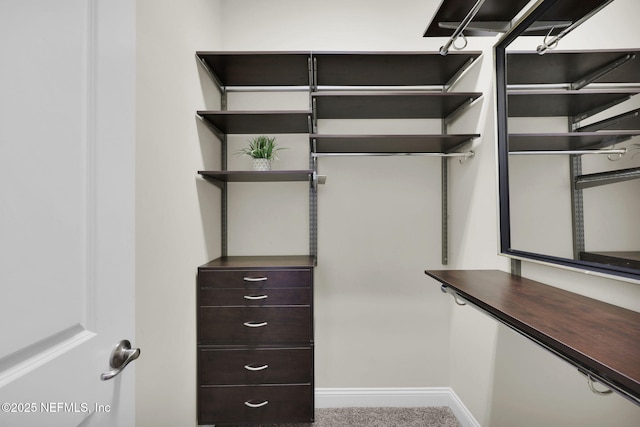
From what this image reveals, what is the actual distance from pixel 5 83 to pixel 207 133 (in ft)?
4.73

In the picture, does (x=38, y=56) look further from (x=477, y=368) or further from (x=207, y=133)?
(x=477, y=368)

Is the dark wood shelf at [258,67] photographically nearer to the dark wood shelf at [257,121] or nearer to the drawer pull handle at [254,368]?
the dark wood shelf at [257,121]

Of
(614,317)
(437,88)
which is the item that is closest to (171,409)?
(614,317)

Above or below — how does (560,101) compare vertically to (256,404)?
above

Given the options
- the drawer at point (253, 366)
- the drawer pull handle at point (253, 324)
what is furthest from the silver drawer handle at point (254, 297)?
the drawer at point (253, 366)

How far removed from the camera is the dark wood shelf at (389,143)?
169cm

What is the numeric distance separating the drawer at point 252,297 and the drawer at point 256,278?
0.03 m

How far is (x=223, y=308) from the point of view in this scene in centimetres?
169

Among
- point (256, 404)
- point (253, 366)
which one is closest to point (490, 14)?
point (253, 366)

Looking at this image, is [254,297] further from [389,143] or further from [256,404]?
[389,143]

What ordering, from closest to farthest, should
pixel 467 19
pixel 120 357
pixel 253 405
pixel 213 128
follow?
pixel 120 357, pixel 467 19, pixel 253 405, pixel 213 128

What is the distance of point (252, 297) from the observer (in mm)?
1690

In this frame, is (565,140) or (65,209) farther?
(565,140)

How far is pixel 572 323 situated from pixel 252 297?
4.44 ft
